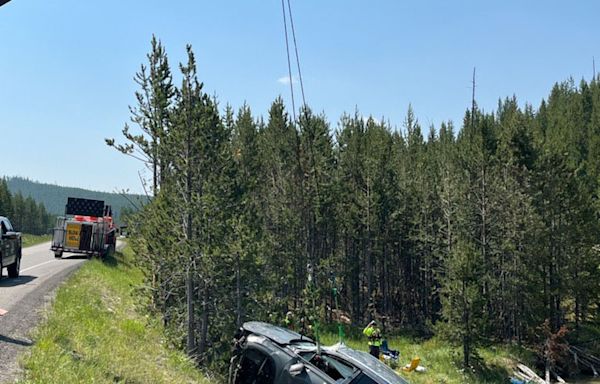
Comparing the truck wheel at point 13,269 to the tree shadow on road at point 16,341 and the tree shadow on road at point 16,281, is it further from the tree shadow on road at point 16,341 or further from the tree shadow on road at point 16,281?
the tree shadow on road at point 16,341

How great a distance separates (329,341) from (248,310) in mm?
10641

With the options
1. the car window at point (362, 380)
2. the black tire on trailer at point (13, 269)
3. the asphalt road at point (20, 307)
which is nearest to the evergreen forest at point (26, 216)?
the asphalt road at point (20, 307)

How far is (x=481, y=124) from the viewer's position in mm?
36156

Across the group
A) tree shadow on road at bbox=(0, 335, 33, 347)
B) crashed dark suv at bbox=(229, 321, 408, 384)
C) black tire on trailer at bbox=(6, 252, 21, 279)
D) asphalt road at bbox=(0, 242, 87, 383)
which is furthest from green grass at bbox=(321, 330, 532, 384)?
tree shadow on road at bbox=(0, 335, 33, 347)

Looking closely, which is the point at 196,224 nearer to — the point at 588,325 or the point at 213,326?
the point at 213,326

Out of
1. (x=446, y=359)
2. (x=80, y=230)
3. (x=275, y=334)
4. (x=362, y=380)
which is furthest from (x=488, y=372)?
(x=362, y=380)

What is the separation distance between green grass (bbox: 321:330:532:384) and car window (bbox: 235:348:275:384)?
19.0m

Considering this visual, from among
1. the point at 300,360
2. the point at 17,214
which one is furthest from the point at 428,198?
the point at 17,214

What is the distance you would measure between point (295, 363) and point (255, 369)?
0.87 metres

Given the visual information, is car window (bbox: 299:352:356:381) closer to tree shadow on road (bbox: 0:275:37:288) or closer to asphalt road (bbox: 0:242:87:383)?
asphalt road (bbox: 0:242:87:383)

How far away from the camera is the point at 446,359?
29.1 metres

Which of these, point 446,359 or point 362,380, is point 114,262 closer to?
point 446,359

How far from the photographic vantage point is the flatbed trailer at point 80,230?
30.3 m

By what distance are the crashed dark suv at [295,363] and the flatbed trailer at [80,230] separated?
25130mm
